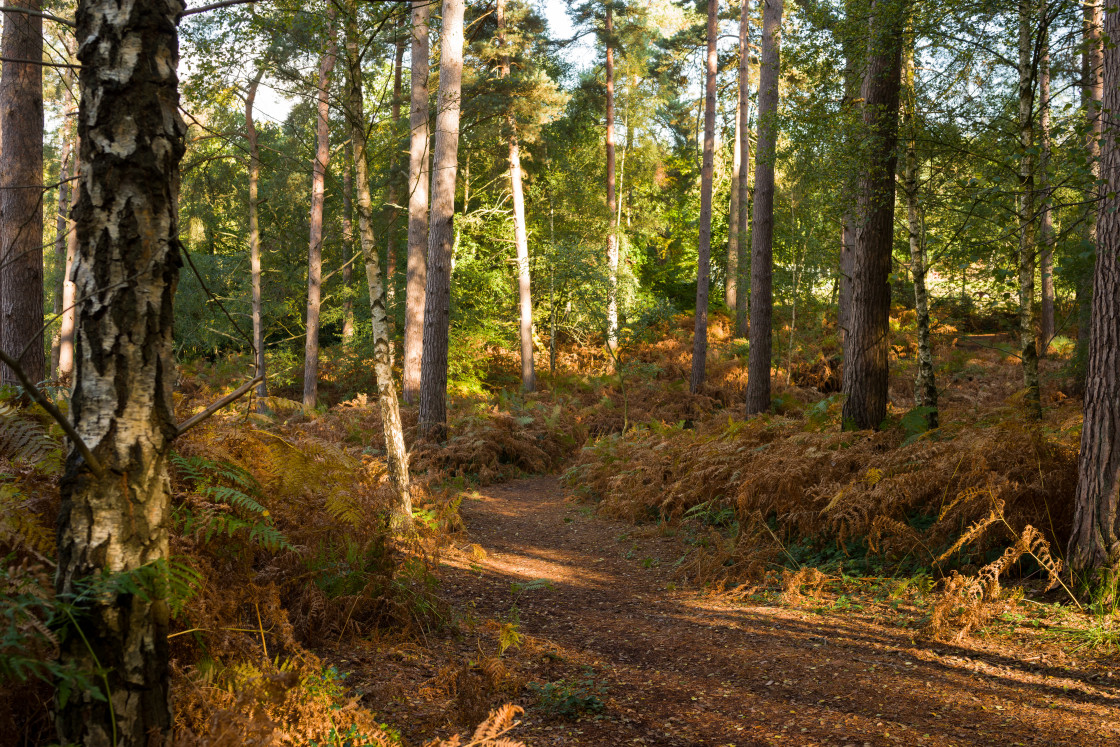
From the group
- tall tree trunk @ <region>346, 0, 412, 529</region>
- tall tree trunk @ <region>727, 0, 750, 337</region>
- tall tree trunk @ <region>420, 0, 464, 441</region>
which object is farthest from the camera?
tall tree trunk @ <region>727, 0, 750, 337</region>

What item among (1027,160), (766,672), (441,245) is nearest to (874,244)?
(1027,160)

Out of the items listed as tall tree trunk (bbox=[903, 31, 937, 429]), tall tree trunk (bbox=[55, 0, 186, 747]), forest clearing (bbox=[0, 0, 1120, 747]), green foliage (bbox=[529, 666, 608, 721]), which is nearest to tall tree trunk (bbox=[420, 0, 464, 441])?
forest clearing (bbox=[0, 0, 1120, 747])

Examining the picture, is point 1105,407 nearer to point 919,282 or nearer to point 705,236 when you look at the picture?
point 919,282

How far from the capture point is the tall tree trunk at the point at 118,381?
2.03 m

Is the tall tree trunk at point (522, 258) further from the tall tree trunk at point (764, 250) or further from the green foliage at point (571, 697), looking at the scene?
the green foliage at point (571, 697)

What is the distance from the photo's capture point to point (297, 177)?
21.2 metres

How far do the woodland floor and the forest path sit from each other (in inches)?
0.4

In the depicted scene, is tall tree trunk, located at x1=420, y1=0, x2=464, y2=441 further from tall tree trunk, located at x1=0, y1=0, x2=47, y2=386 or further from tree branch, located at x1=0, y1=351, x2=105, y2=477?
tree branch, located at x1=0, y1=351, x2=105, y2=477

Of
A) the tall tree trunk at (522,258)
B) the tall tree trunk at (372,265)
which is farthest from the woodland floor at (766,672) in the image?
the tall tree trunk at (522,258)

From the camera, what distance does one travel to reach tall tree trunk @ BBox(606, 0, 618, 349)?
70.0 feet

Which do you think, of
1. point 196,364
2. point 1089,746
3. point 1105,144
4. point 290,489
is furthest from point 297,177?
point 1089,746

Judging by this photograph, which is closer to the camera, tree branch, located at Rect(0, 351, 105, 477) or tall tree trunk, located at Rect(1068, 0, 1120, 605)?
tree branch, located at Rect(0, 351, 105, 477)

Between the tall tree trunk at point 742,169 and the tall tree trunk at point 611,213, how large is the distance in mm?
3911

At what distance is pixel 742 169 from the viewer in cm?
2338
